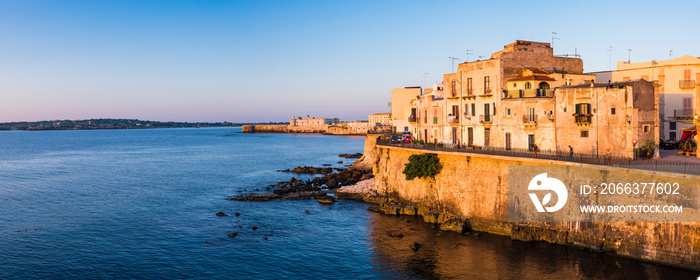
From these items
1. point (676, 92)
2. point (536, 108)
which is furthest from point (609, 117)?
point (676, 92)

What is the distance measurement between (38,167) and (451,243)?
3231 inches

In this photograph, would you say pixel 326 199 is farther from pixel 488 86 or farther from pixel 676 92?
pixel 676 92

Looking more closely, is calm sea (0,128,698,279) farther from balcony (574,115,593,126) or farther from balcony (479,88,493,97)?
balcony (479,88,493,97)

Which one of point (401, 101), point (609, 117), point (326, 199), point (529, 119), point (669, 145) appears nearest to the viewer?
point (609, 117)

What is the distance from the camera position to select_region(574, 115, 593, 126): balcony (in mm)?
32969

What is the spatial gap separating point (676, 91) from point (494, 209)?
2770 centimetres

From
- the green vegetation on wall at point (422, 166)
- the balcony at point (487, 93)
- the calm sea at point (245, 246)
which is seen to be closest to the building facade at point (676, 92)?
the balcony at point (487, 93)

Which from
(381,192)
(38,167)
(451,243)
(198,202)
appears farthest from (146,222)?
(38,167)

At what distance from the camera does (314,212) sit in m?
41.2

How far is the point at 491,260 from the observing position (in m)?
26.6

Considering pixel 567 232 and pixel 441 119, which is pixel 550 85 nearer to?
pixel 441 119

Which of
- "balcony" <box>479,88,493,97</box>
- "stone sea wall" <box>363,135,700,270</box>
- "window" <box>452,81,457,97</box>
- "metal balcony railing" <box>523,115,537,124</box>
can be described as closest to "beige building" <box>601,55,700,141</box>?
"metal balcony railing" <box>523,115,537,124</box>

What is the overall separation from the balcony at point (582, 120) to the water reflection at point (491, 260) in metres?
10.6

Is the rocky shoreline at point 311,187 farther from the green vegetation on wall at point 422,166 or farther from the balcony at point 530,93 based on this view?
the balcony at point 530,93
